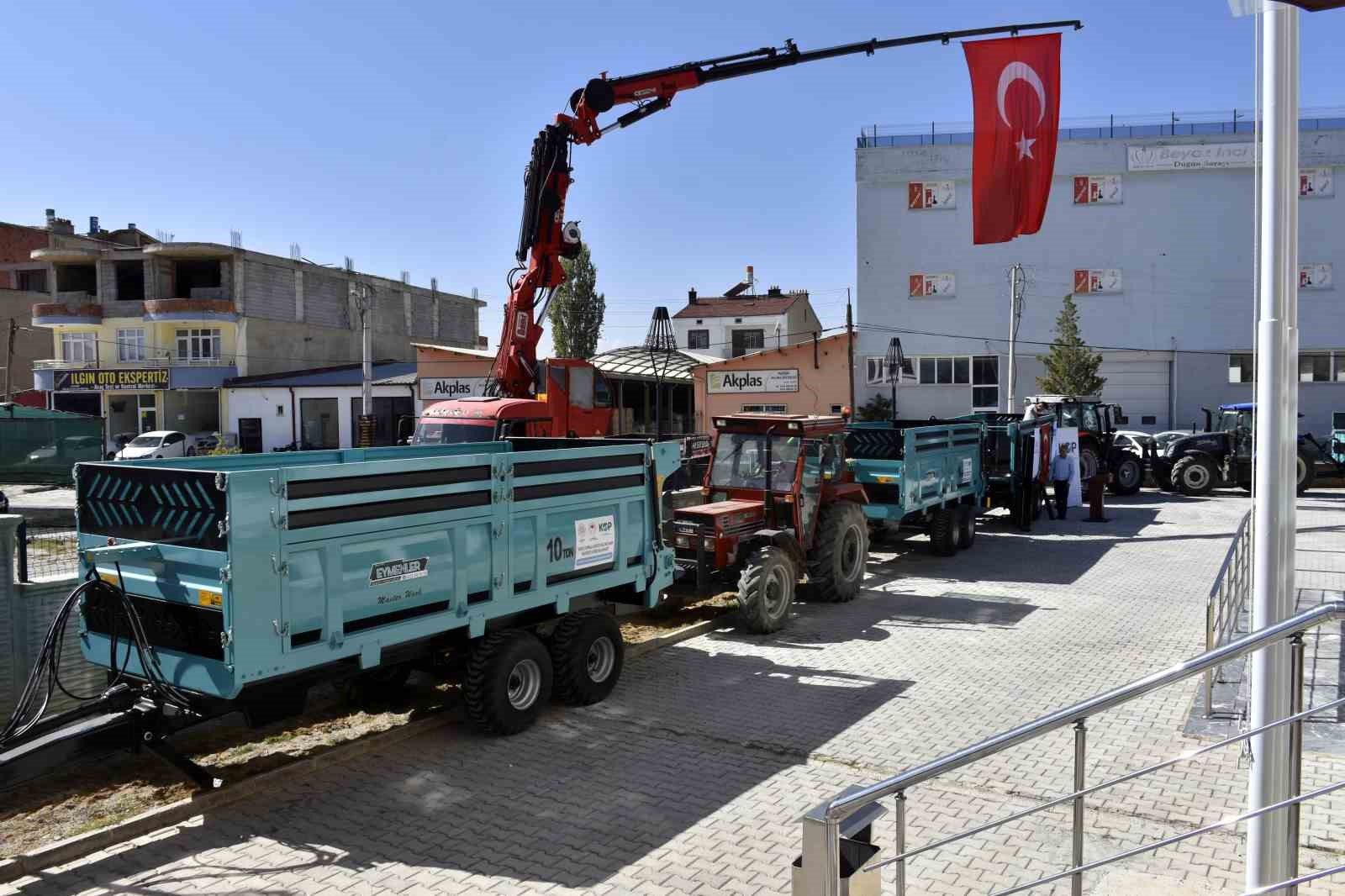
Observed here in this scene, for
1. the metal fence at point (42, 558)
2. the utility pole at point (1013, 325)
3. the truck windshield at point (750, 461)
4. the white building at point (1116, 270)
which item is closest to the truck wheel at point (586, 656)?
Answer: the metal fence at point (42, 558)

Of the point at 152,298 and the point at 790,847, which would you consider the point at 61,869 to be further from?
the point at 152,298

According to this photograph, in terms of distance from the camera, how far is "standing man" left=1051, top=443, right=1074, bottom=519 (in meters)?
20.4

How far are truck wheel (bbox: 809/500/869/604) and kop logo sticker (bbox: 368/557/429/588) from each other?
21.3 feet

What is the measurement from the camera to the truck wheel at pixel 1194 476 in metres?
25.0

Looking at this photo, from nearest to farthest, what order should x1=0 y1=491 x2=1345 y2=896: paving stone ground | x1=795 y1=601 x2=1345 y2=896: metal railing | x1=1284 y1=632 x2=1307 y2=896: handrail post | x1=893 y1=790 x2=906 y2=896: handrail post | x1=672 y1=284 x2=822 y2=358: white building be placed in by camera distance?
x1=795 y1=601 x2=1345 y2=896: metal railing → x1=893 y1=790 x2=906 y2=896: handrail post → x1=1284 y1=632 x2=1307 y2=896: handrail post → x1=0 y1=491 x2=1345 y2=896: paving stone ground → x1=672 y1=284 x2=822 y2=358: white building

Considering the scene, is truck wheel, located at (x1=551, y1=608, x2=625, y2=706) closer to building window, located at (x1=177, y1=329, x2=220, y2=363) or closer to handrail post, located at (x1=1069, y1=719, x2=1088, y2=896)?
handrail post, located at (x1=1069, y1=719, x2=1088, y2=896)

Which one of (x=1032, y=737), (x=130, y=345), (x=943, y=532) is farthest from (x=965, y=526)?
(x=130, y=345)

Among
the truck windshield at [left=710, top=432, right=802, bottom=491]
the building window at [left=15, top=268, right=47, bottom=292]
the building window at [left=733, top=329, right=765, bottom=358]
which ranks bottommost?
the truck windshield at [left=710, top=432, right=802, bottom=491]

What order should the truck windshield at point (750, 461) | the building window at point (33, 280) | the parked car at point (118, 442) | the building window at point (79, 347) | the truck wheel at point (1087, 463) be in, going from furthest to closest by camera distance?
1. the building window at point (33, 280)
2. the building window at point (79, 347)
3. the parked car at point (118, 442)
4. the truck wheel at point (1087, 463)
5. the truck windshield at point (750, 461)

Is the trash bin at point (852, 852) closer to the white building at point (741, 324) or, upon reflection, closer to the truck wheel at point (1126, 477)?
the truck wheel at point (1126, 477)

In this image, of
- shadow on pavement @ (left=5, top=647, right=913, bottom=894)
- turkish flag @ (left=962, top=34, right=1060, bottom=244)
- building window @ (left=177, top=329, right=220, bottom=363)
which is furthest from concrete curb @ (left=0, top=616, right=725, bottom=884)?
building window @ (left=177, top=329, right=220, bottom=363)

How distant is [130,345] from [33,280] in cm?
1530

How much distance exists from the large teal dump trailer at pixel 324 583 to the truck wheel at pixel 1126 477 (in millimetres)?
21191

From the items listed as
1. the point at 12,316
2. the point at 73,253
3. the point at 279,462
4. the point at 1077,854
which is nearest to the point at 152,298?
the point at 73,253
